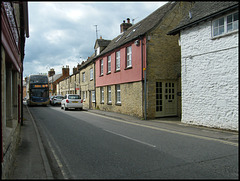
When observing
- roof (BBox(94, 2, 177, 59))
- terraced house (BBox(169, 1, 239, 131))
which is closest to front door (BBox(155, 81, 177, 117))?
terraced house (BBox(169, 1, 239, 131))

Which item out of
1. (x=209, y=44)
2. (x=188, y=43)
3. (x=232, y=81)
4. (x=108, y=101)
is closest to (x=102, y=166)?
(x=232, y=81)

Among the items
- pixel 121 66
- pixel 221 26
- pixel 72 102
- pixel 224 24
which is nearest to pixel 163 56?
pixel 121 66

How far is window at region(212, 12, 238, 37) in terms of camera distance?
8.98 metres

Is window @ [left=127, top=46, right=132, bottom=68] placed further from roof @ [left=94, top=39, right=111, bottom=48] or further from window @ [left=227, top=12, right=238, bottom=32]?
roof @ [left=94, top=39, right=111, bottom=48]

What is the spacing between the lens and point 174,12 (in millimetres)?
15539

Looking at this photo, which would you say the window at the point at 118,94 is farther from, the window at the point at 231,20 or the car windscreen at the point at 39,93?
the car windscreen at the point at 39,93

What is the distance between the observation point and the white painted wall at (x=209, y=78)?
8.95m

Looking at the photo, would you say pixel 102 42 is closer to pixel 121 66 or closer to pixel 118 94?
pixel 121 66

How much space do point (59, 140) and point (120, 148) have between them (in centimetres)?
262

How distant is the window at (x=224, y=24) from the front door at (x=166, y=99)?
6.05 m

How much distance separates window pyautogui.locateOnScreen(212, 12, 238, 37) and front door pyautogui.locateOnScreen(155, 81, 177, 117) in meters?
6.05

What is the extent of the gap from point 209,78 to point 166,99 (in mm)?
5694

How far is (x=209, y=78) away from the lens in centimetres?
997

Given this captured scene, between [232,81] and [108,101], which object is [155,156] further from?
[108,101]
